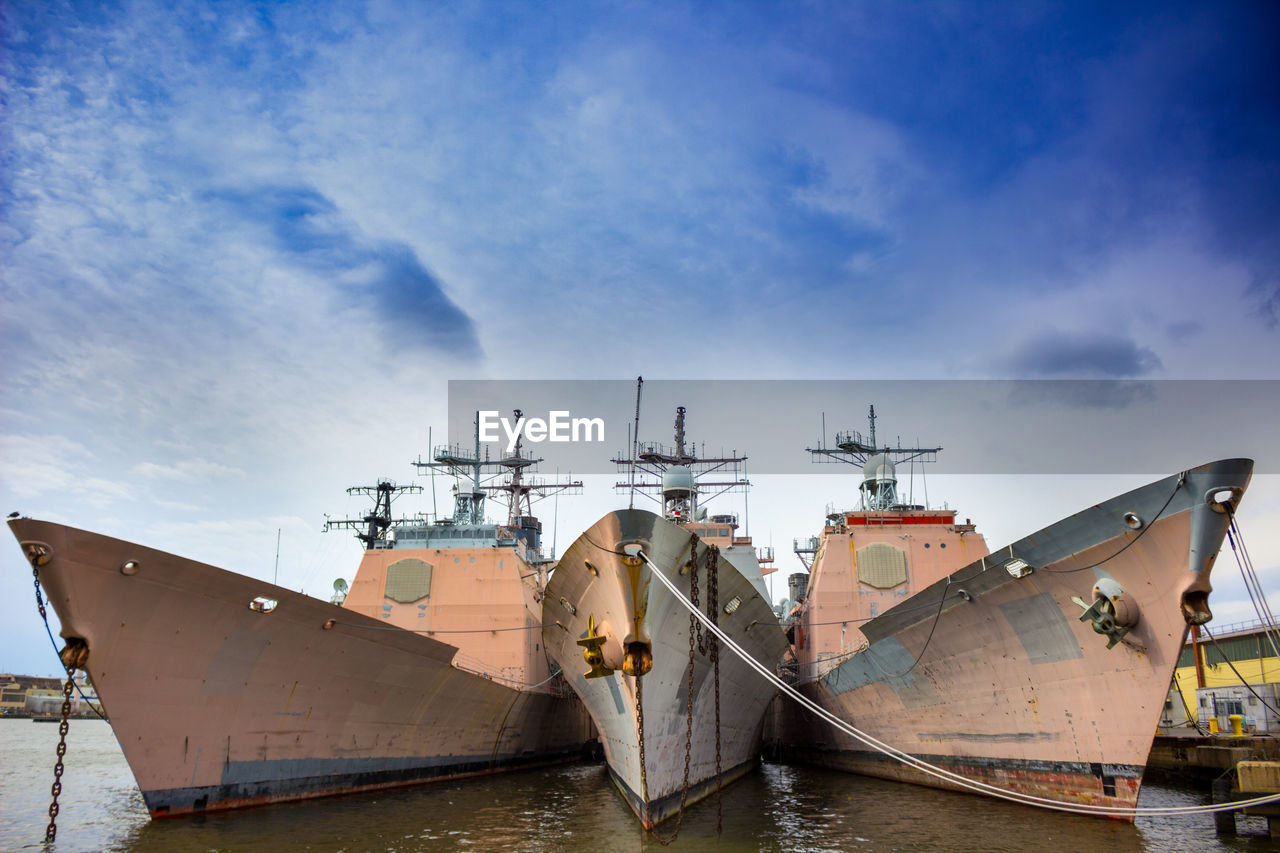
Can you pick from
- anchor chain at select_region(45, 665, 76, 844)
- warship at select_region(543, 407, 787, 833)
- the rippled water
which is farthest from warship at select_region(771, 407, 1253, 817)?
anchor chain at select_region(45, 665, 76, 844)

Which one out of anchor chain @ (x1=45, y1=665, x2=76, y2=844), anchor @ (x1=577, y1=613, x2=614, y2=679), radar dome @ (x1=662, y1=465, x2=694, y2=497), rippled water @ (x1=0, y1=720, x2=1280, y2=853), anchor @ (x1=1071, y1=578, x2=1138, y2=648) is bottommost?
rippled water @ (x1=0, y1=720, x2=1280, y2=853)

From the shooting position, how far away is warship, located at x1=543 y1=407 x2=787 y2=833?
9.30 m

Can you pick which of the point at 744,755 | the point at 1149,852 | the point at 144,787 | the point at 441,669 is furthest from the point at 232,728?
the point at 1149,852

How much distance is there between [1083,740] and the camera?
997cm

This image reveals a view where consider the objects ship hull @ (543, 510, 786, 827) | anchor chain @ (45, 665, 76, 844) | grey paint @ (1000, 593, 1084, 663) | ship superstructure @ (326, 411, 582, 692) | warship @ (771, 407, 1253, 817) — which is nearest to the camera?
anchor chain @ (45, 665, 76, 844)

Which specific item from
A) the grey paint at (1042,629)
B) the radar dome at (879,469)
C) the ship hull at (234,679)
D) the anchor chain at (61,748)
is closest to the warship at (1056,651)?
the grey paint at (1042,629)

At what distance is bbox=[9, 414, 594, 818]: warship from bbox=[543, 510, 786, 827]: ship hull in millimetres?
3220

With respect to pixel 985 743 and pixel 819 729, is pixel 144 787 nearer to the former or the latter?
pixel 985 743

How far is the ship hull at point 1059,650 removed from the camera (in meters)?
8.70

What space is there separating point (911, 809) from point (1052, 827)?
2.31m

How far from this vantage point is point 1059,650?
10055mm

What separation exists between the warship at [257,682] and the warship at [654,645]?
3.21m

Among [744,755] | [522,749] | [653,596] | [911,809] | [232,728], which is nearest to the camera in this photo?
[653,596]

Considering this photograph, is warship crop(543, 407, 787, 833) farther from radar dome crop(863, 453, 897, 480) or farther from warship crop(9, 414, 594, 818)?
radar dome crop(863, 453, 897, 480)
